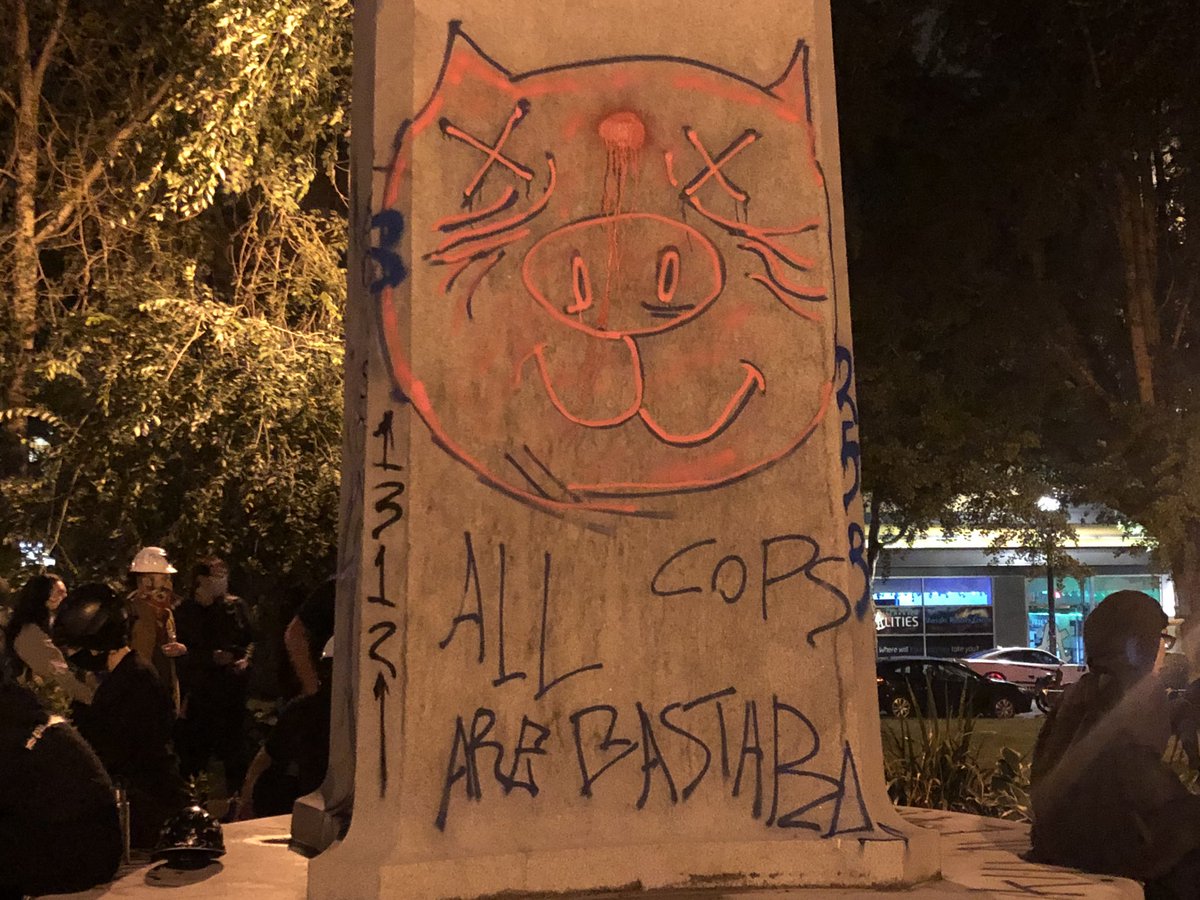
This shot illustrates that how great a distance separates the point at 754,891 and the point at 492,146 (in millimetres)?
2685

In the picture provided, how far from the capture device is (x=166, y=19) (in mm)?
11172

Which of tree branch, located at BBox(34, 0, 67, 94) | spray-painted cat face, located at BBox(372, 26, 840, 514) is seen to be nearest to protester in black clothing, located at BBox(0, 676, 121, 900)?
spray-painted cat face, located at BBox(372, 26, 840, 514)

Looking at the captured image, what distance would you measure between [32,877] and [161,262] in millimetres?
7381

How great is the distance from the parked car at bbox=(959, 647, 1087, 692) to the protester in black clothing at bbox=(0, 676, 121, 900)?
81.5ft

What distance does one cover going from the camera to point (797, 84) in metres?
5.29

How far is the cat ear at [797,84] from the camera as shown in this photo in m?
5.27

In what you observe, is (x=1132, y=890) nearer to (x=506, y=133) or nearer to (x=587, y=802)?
(x=587, y=802)

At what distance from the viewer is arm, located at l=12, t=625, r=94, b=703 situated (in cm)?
803

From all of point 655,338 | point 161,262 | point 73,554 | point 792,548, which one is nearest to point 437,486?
point 655,338

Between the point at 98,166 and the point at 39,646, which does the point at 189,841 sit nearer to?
the point at 39,646

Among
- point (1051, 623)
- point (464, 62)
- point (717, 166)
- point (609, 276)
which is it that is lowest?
point (609, 276)

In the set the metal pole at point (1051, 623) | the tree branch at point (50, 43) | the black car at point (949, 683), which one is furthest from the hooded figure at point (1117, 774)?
the metal pole at point (1051, 623)

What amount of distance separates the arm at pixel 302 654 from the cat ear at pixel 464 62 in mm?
3552

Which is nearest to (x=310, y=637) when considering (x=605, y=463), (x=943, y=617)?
(x=605, y=463)
